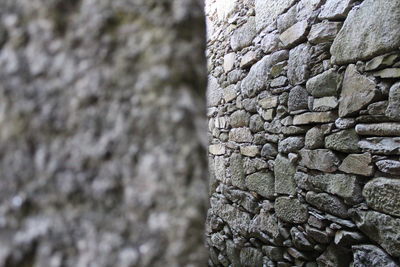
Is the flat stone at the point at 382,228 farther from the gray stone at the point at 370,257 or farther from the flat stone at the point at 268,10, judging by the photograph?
the flat stone at the point at 268,10

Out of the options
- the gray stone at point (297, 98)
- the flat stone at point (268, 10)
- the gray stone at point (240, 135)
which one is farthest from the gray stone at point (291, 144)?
the flat stone at point (268, 10)

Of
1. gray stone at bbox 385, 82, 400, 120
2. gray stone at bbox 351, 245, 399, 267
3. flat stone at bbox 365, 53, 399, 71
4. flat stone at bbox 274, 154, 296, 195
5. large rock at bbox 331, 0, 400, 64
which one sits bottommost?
gray stone at bbox 351, 245, 399, 267

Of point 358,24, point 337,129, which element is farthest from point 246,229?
point 358,24

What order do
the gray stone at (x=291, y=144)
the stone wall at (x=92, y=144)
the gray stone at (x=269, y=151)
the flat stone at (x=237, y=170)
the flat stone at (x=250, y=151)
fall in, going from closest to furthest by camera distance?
1. the stone wall at (x=92, y=144)
2. the gray stone at (x=291, y=144)
3. the gray stone at (x=269, y=151)
4. the flat stone at (x=250, y=151)
5. the flat stone at (x=237, y=170)

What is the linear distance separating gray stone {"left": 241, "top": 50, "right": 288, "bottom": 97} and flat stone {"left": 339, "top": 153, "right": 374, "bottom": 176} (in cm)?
78

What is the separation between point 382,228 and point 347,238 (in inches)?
9.5

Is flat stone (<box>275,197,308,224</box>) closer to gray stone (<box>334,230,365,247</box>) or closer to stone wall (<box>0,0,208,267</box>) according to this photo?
gray stone (<box>334,230,365,247</box>)

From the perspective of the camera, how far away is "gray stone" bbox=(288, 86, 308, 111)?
6.86 ft

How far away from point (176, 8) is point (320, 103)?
1.72 m

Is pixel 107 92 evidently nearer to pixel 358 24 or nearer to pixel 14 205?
pixel 14 205

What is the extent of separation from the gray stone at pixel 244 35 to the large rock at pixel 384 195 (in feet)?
4.65

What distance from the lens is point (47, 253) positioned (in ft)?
1.06

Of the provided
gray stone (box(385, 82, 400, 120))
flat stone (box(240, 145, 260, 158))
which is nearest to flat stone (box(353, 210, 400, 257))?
gray stone (box(385, 82, 400, 120))

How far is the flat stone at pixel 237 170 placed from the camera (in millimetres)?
2900
